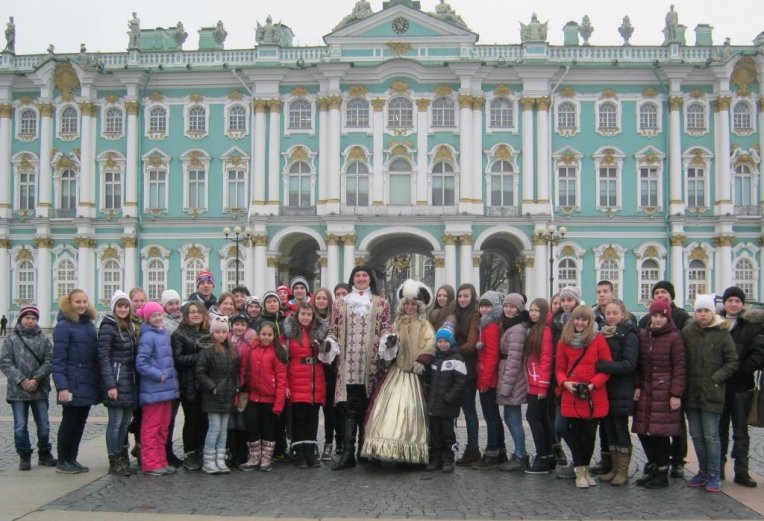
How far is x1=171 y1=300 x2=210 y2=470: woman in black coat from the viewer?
1080 centimetres

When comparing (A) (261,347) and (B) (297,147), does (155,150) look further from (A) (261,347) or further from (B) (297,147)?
(A) (261,347)

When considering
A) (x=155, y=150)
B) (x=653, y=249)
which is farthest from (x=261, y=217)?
(x=653, y=249)

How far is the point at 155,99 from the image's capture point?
41812mm

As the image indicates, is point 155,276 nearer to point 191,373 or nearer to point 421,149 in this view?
point 421,149

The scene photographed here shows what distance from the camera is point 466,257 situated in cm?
3912

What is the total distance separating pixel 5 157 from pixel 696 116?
32541 millimetres

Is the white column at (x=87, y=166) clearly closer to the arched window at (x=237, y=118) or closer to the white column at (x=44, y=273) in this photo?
the white column at (x=44, y=273)

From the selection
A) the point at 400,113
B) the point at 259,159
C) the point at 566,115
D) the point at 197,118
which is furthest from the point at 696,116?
the point at 197,118

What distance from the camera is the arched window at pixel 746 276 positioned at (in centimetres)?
4003

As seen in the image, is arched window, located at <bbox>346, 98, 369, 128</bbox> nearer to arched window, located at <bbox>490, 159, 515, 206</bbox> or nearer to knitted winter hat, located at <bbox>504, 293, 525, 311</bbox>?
arched window, located at <bbox>490, 159, 515, 206</bbox>

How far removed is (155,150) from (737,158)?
2706 centimetres

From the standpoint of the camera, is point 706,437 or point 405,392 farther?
point 405,392

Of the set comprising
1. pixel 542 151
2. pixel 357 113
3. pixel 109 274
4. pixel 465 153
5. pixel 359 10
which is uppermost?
pixel 359 10

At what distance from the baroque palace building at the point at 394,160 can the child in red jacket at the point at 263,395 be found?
2858 cm
